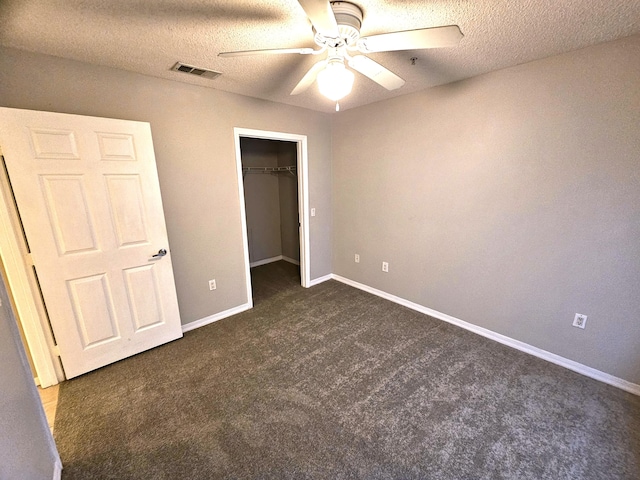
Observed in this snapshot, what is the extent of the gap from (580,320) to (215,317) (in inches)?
131

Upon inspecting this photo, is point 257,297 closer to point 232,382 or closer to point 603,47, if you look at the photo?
point 232,382

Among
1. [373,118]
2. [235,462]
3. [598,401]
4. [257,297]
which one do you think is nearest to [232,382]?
[235,462]

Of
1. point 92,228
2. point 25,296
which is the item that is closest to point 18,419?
point 25,296

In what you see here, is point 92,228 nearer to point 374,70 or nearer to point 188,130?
point 188,130

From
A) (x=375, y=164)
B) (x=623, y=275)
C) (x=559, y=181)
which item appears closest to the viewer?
(x=623, y=275)

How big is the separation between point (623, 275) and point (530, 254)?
0.53m

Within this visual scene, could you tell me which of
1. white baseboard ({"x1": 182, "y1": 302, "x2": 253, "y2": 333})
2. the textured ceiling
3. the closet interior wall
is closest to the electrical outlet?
the textured ceiling

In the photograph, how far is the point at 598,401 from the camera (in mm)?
1828

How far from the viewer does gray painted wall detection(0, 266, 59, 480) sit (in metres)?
1.00

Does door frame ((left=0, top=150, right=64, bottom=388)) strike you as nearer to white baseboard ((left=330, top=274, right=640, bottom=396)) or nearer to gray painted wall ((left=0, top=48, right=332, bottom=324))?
gray painted wall ((left=0, top=48, right=332, bottom=324))

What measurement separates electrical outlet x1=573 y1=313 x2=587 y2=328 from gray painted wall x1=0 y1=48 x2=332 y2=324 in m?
3.09

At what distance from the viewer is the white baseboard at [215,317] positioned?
8.96 ft

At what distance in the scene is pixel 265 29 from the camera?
61.3 inches

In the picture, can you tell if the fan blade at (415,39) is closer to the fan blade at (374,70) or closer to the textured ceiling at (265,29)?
the fan blade at (374,70)
